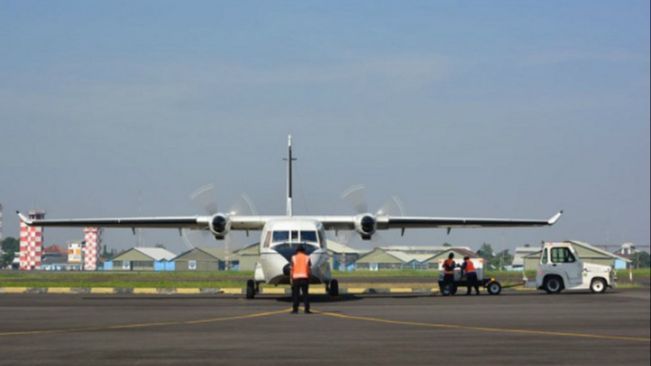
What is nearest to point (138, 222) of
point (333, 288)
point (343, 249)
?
point (333, 288)

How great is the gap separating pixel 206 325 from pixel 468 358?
8455mm

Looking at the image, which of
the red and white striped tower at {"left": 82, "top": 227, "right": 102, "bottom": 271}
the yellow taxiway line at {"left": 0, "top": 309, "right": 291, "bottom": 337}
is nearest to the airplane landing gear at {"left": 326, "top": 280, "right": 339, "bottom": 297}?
the red and white striped tower at {"left": 82, "top": 227, "right": 102, "bottom": 271}

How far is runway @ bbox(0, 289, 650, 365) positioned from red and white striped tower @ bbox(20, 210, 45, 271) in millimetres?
7007

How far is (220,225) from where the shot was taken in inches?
1590

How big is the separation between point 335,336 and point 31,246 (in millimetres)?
21339

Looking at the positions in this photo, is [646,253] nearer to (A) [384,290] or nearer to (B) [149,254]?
(A) [384,290]

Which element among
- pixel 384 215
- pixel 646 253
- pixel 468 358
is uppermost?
pixel 384 215

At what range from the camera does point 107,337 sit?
58.6ft

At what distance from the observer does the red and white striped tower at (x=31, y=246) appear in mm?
34000

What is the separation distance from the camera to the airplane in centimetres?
3428

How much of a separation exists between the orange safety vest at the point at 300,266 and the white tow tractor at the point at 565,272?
15.4 meters

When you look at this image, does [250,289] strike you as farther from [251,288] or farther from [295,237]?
[295,237]

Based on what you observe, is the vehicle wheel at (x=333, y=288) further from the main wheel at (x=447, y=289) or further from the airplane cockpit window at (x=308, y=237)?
the main wheel at (x=447, y=289)

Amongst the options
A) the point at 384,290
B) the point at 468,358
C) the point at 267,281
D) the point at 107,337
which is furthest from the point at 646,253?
the point at 384,290
